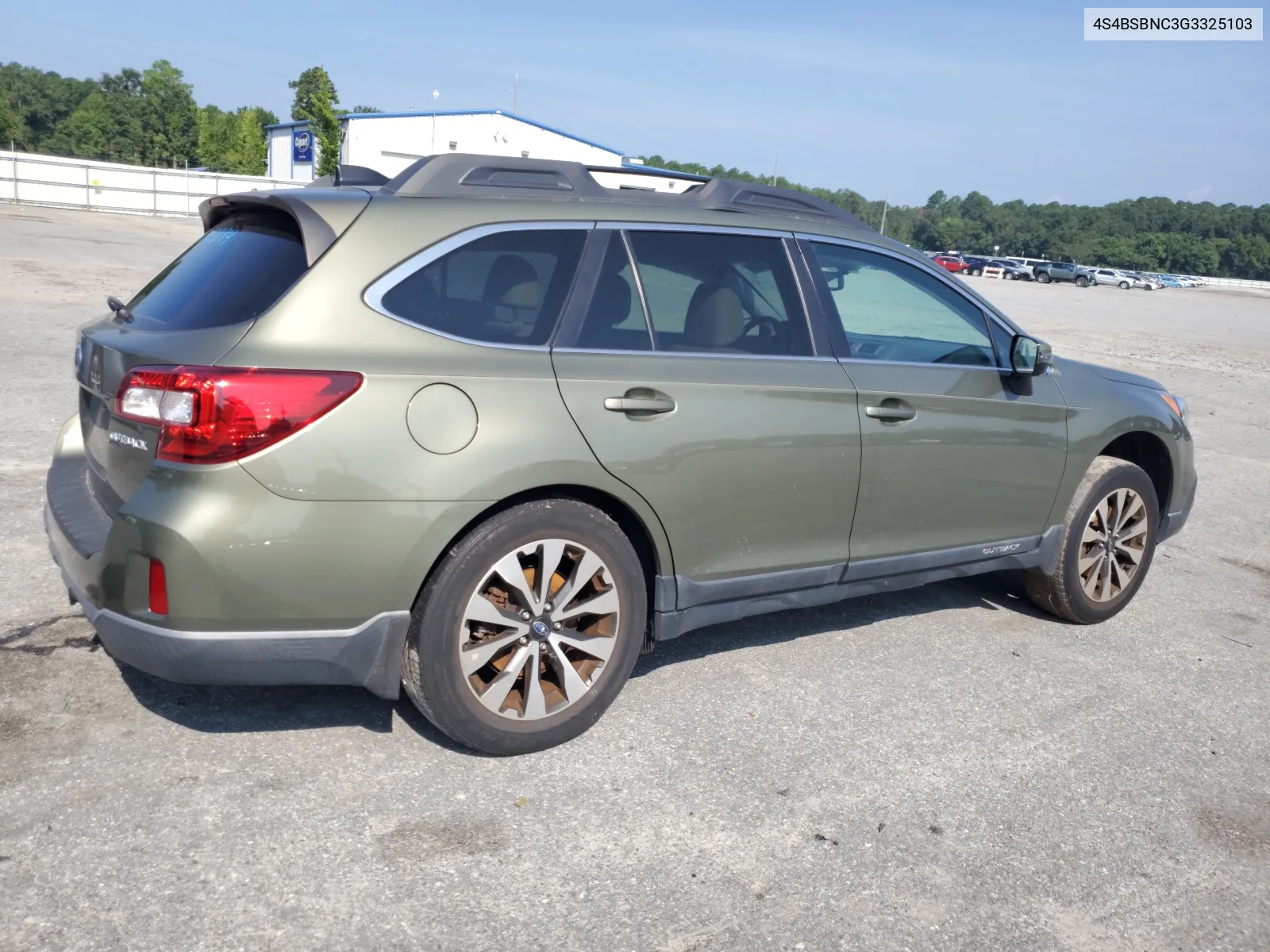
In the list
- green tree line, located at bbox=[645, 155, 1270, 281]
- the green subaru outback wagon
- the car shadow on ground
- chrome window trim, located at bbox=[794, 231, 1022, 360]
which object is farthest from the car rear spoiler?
green tree line, located at bbox=[645, 155, 1270, 281]

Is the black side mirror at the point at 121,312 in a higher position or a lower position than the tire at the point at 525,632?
higher

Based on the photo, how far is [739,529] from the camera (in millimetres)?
3986

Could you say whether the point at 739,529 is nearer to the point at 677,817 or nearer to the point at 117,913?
the point at 677,817

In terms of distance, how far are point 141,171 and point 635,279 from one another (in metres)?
44.1

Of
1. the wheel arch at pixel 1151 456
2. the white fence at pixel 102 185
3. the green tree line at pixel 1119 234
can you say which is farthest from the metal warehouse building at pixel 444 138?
the green tree line at pixel 1119 234

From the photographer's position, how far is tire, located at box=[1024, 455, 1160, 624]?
17.0 feet

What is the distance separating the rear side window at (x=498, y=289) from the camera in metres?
3.39

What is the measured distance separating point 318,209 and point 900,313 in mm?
Answer: 2560

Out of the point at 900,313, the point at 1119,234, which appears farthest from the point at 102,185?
the point at 1119,234

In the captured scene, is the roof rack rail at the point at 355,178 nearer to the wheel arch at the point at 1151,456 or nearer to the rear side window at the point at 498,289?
the rear side window at the point at 498,289

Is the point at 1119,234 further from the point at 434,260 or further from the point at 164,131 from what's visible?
the point at 434,260

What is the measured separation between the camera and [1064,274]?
226 ft

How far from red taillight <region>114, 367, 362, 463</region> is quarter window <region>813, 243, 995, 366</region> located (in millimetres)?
2175

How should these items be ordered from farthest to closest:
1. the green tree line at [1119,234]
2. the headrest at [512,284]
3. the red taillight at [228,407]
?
the green tree line at [1119,234]
the headrest at [512,284]
the red taillight at [228,407]
